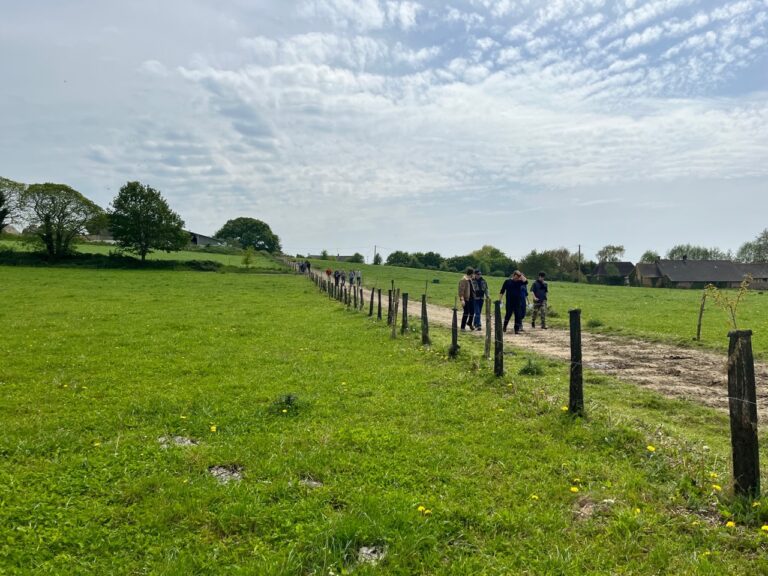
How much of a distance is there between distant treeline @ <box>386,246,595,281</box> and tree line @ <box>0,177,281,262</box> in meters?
53.6

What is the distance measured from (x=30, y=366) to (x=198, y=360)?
3513 millimetres

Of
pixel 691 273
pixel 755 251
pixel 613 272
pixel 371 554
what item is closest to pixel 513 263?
pixel 613 272

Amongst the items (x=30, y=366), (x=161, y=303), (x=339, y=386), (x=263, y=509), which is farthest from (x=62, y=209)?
(x=263, y=509)

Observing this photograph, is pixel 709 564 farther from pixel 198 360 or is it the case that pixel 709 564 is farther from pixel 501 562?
pixel 198 360

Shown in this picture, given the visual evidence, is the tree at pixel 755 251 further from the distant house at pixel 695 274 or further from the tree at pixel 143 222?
the tree at pixel 143 222

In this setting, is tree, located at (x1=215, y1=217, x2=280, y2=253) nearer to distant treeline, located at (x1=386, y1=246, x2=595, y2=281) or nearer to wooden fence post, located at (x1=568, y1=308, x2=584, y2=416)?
distant treeline, located at (x1=386, y1=246, x2=595, y2=281)

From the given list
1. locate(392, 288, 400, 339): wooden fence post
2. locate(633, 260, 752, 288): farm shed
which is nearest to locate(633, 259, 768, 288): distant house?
locate(633, 260, 752, 288): farm shed

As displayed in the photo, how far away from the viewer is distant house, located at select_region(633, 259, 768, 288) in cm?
9731

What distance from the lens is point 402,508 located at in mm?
4965

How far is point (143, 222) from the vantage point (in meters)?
68.4

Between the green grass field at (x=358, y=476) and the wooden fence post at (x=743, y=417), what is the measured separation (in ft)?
0.75

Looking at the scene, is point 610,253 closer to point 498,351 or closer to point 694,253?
point 694,253

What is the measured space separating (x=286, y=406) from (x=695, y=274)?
109697 millimetres

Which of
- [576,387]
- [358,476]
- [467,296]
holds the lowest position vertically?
[358,476]
